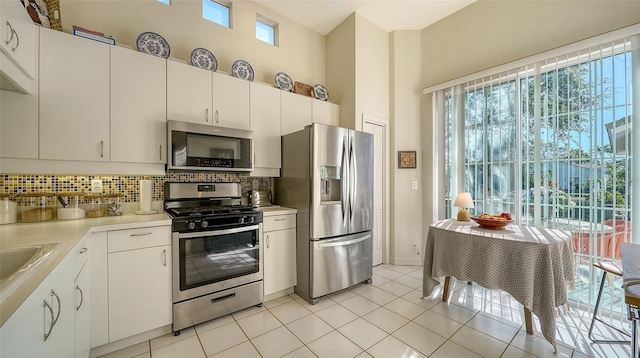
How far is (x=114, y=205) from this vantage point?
7.28ft

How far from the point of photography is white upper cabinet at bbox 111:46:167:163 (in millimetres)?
2020

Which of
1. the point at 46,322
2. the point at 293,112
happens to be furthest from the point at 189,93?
the point at 46,322

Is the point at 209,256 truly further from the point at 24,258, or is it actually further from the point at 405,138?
the point at 405,138

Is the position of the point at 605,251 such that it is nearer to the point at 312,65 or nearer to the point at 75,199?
the point at 312,65

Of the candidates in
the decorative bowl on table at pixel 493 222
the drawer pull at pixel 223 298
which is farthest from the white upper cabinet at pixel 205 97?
the decorative bowl on table at pixel 493 222

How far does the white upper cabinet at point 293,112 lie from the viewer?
→ 2.96 metres

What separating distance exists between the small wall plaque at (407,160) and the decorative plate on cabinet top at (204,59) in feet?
8.77

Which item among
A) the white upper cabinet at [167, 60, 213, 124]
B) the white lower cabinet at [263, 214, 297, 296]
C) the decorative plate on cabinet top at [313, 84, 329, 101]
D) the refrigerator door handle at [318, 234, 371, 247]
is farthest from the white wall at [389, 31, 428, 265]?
the white upper cabinet at [167, 60, 213, 124]

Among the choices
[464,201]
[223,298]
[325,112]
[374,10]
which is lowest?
[223,298]

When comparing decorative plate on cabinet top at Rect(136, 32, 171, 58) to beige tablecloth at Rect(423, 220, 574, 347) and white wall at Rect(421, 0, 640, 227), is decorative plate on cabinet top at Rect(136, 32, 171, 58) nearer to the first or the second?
beige tablecloth at Rect(423, 220, 574, 347)

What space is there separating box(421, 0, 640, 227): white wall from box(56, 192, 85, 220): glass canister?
3873 millimetres

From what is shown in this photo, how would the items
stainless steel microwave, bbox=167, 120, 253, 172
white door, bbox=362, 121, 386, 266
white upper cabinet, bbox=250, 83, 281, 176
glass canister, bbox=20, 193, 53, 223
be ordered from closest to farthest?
glass canister, bbox=20, 193, 53, 223 → stainless steel microwave, bbox=167, 120, 253, 172 → white upper cabinet, bbox=250, 83, 281, 176 → white door, bbox=362, 121, 386, 266

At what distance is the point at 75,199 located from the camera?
6.81 ft

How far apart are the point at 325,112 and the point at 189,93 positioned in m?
1.67
